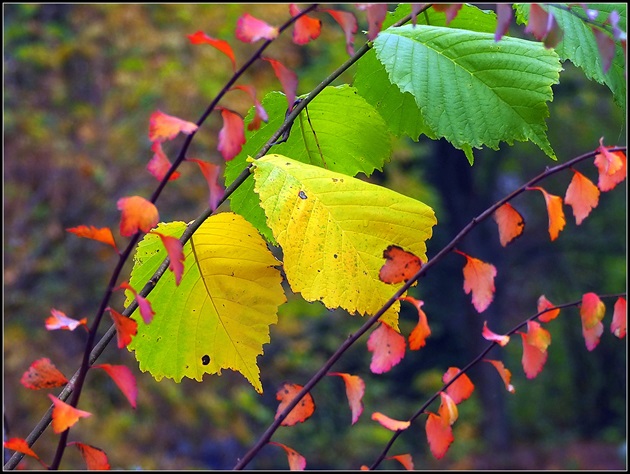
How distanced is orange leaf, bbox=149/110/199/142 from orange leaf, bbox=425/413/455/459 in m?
0.28

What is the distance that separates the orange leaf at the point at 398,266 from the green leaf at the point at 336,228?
0.15 feet

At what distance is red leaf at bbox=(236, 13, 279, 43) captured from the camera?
0.45m

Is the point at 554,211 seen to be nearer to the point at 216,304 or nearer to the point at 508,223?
the point at 508,223

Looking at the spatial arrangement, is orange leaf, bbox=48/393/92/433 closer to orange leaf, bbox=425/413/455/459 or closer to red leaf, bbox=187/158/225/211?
red leaf, bbox=187/158/225/211

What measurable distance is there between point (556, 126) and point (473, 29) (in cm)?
993

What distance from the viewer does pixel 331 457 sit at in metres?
7.01

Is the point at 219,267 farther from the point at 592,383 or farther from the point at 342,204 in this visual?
the point at 592,383

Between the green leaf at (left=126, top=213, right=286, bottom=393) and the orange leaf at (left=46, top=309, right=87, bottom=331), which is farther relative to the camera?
the green leaf at (left=126, top=213, right=286, bottom=393)

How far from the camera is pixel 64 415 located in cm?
43

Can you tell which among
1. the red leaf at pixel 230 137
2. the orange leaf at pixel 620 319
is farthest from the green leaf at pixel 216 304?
the orange leaf at pixel 620 319

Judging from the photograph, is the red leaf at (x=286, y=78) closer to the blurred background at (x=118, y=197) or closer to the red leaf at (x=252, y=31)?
the red leaf at (x=252, y=31)

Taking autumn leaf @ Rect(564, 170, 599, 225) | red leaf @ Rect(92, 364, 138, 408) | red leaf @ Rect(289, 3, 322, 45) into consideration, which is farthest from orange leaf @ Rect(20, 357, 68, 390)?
autumn leaf @ Rect(564, 170, 599, 225)

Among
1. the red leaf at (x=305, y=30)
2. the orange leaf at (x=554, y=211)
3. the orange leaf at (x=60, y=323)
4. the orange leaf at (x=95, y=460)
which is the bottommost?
the orange leaf at (x=95, y=460)

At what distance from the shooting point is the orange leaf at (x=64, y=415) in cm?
42
